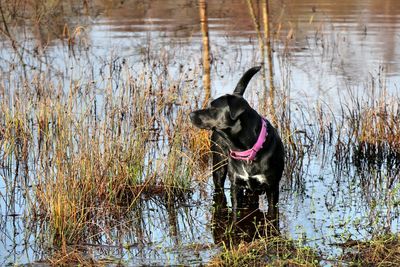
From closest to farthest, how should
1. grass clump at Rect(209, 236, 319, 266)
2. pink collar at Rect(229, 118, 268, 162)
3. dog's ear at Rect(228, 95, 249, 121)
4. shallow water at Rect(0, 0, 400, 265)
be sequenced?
grass clump at Rect(209, 236, 319, 266)
dog's ear at Rect(228, 95, 249, 121)
pink collar at Rect(229, 118, 268, 162)
shallow water at Rect(0, 0, 400, 265)

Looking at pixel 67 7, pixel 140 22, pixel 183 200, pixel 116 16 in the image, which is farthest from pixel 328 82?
pixel 67 7

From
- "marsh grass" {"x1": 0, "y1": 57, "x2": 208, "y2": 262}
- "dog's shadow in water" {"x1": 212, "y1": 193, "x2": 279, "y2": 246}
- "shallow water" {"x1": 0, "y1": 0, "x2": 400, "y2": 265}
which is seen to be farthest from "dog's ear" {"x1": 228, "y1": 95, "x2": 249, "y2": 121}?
"marsh grass" {"x1": 0, "y1": 57, "x2": 208, "y2": 262}

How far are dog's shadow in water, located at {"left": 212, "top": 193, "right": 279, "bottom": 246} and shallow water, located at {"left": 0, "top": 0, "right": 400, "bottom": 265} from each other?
0.36 feet

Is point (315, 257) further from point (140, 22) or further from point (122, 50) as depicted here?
point (140, 22)

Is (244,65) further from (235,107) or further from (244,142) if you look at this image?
(235,107)

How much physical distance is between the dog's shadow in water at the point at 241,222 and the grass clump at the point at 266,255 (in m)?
0.47

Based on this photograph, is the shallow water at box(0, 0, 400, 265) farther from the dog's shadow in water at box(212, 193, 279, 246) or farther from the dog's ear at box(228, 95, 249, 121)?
the dog's ear at box(228, 95, 249, 121)

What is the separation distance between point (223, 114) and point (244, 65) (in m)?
8.88

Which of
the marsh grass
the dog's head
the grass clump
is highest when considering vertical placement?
the dog's head

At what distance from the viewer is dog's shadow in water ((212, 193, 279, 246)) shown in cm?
603

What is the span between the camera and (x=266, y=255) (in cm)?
520

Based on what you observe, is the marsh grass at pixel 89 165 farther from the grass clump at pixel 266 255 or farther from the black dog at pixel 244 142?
the grass clump at pixel 266 255

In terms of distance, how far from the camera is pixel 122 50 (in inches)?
618

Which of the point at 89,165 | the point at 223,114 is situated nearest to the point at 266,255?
the point at 223,114
